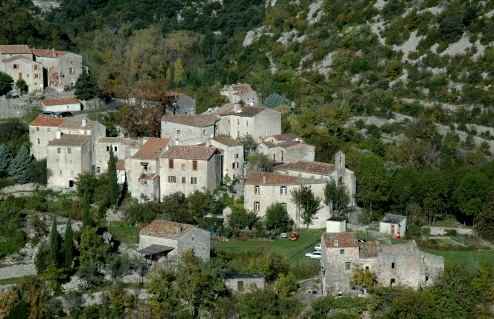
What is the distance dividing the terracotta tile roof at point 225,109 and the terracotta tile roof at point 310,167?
8.58 metres

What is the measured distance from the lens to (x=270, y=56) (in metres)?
87.1

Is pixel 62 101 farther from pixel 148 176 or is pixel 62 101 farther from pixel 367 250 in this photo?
pixel 367 250

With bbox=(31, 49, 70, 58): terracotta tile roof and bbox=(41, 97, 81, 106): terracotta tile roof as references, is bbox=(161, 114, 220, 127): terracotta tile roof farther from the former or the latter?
bbox=(31, 49, 70, 58): terracotta tile roof

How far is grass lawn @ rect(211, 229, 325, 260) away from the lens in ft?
170

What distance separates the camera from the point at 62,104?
233 feet

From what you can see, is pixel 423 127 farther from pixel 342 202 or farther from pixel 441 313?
pixel 441 313

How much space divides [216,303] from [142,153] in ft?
50.9

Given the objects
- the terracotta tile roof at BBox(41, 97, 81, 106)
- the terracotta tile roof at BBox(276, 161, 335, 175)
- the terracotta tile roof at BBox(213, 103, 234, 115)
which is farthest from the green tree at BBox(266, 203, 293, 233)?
the terracotta tile roof at BBox(41, 97, 81, 106)

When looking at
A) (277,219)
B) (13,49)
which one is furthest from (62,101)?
(277,219)

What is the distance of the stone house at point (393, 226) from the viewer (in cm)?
5450

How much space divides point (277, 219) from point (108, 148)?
12.9 m

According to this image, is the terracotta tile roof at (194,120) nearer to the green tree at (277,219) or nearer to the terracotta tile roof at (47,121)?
the terracotta tile roof at (47,121)

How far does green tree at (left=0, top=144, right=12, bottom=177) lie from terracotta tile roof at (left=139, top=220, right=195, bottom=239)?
1623 centimetres

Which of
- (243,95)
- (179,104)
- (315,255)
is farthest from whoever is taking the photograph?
(243,95)
